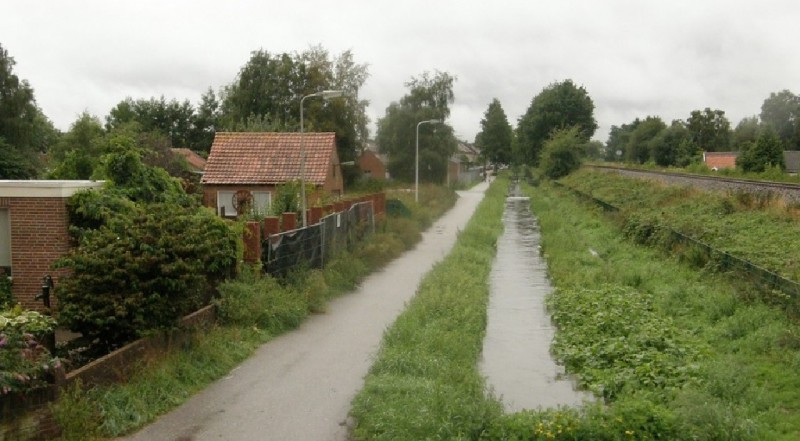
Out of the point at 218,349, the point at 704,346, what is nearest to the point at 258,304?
the point at 218,349

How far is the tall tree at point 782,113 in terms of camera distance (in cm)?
8712

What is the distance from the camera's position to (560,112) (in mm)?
111188

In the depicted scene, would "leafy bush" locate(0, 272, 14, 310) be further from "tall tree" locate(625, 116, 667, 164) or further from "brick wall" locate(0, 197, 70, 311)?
"tall tree" locate(625, 116, 667, 164)

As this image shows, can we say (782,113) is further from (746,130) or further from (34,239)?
(34,239)

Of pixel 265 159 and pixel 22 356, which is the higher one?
pixel 265 159

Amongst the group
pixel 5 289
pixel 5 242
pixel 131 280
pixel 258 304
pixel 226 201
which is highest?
pixel 226 201

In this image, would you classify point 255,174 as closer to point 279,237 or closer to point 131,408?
point 279,237

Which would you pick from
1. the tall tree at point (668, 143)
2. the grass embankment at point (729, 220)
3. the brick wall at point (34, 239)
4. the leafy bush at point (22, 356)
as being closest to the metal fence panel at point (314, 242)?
the brick wall at point (34, 239)

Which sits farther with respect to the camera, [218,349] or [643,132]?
[643,132]

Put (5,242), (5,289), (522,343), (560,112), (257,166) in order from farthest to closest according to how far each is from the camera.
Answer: (560,112), (257,166), (522,343), (5,242), (5,289)

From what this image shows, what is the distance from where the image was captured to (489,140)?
147 m

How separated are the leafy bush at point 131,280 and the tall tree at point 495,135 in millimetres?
133073

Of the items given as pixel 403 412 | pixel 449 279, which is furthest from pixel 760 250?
pixel 403 412

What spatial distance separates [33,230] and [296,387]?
240 inches
